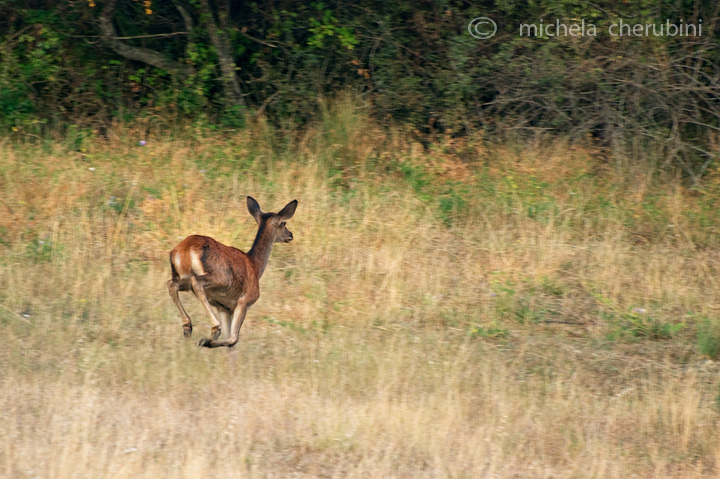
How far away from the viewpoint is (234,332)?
5965 millimetres

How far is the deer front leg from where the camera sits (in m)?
5.83

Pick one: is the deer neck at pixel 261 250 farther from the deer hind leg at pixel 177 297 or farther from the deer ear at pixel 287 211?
the deer hind leg at pixel 177 297

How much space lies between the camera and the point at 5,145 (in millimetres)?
10414

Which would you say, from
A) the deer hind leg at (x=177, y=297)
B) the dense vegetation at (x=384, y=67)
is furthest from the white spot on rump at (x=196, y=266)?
the dense vegetation at (x=384, y=67)

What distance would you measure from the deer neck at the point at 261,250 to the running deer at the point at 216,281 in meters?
0.04

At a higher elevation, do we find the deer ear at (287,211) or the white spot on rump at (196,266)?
the deer ear at (287,211)

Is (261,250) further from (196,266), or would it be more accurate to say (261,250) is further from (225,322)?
(196,266)

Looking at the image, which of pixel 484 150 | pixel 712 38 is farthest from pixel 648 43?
pixel 484 150

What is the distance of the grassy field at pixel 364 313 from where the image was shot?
5.20 m

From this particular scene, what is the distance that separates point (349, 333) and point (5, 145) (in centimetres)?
548

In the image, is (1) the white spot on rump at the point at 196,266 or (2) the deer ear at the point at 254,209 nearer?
(1) the white spot on rump at the point at 196,266

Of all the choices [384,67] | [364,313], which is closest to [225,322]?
[364,313]

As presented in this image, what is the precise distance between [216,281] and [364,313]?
2082mm

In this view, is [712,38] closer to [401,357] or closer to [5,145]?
[401,357]
